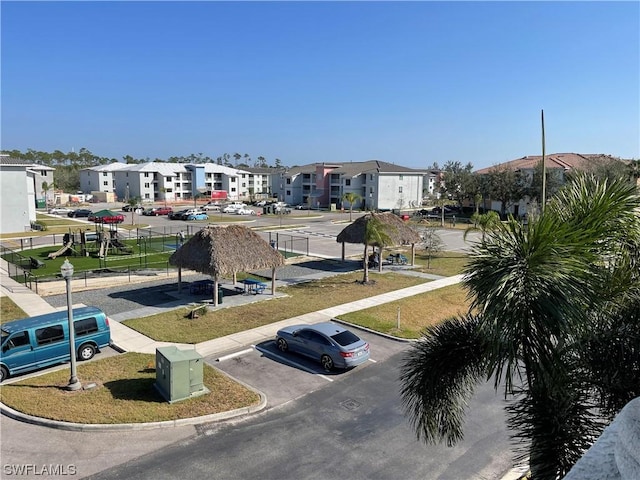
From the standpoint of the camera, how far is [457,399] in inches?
298

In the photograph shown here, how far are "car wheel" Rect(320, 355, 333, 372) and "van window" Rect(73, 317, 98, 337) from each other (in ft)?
26.4

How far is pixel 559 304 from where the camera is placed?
5.41m

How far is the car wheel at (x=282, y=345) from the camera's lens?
17.1 m

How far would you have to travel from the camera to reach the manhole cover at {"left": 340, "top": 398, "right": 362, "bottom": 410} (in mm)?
13203

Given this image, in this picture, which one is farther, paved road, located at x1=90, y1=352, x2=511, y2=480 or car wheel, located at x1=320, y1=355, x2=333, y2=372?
car wheel, located at x1=320, y1=355, x2=333, y2=372

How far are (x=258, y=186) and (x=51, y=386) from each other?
11210 centimetres

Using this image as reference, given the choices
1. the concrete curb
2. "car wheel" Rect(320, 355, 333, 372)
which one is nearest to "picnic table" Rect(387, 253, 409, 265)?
"car wheel" Rect(320, 355, 333, 372)

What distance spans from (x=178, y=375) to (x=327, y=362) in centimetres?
500

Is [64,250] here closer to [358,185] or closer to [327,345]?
[327,345]

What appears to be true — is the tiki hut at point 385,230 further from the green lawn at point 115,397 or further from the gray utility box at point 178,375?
the gray utility box at point 178,375

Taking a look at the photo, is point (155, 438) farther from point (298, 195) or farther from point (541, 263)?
point (298, 195)

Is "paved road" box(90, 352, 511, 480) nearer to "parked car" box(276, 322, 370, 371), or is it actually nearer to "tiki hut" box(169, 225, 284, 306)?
"parked car" box(276, 322, 370, 371)

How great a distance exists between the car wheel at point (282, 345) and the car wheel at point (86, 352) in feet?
21.4

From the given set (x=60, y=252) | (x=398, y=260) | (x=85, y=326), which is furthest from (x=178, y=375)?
(x=60, y=252)
